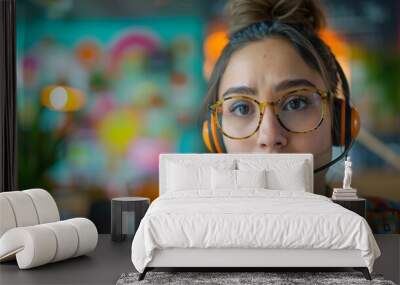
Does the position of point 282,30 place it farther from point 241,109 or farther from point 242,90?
point 241,109

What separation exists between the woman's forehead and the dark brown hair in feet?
0.22

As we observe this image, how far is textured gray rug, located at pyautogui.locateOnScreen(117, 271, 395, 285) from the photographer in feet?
14.3

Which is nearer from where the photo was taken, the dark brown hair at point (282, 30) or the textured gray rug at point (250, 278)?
the textured gray rug at point (250, 278)

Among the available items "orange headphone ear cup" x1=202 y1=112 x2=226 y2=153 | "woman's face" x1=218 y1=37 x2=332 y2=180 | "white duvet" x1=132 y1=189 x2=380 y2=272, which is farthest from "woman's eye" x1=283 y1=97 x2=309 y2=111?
"white duvet" x1=132 y1=189 x2=380 y2=272

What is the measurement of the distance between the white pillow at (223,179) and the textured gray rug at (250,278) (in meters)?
1.43

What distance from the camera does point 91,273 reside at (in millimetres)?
4758

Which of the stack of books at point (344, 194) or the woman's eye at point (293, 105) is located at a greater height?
the woman's eye at point (293, 105)

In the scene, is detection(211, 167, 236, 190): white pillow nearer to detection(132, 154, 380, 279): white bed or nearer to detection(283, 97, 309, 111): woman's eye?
detection(283, 97, 309, 111): woman's eye

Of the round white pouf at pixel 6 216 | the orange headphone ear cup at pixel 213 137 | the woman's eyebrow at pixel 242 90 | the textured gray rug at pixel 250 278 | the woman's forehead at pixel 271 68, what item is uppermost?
the woman's forehead at pixel 271 68

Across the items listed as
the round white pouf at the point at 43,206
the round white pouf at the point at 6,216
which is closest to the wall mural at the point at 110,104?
the round white pouf at the point at 43,206

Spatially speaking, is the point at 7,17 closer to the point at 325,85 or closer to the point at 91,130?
the point at 91,130

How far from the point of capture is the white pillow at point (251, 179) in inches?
234

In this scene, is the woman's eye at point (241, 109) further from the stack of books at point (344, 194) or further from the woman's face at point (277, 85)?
the stack of books at point (344, 194)

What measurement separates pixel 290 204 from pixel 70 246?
1.86 meters
